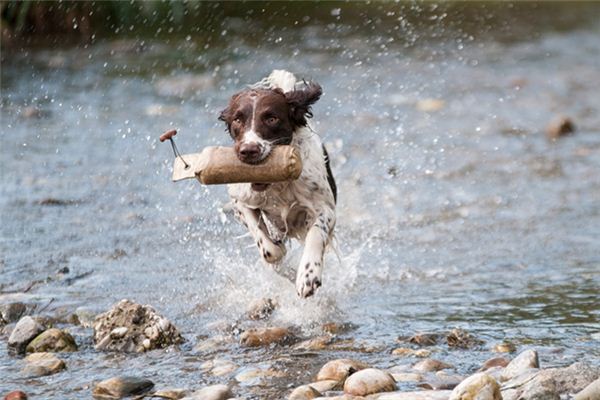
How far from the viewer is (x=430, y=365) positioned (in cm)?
487

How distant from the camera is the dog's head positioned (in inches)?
216

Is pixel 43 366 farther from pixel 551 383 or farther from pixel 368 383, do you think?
pixel 551 383

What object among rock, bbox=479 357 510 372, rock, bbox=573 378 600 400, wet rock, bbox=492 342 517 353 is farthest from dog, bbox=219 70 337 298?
rock, bbox=573 378 600 400

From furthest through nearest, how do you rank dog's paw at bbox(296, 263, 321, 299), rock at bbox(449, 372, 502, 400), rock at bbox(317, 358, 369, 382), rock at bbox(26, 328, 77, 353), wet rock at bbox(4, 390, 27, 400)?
dog's paw at bbox(296, 263, 321, 299), rock at bbox(26, 328, 77, 353), rock at bbox(317, 358, 369, 382), wet rock at bbox(4, 390, 27, 400), rock at bbox(449, 372, 502, 400)

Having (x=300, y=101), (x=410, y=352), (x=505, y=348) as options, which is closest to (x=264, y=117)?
(x=300, y=101)

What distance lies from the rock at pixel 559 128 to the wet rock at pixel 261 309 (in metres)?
4.73

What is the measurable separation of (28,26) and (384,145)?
6315mm

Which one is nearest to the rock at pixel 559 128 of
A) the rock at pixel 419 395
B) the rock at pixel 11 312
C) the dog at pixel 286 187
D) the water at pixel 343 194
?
the water at pixel 343 194

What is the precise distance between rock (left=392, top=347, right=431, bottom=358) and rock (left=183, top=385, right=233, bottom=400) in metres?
0.88

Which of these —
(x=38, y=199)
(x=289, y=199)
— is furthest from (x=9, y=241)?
(x=289, y=199)

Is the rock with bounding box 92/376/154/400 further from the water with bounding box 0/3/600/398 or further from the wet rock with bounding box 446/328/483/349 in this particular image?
the wet rock with bounding box 446/328/483/349

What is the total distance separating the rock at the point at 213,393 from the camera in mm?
4535

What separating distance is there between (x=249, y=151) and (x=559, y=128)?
5.39 m

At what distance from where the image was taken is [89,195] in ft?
28.6
